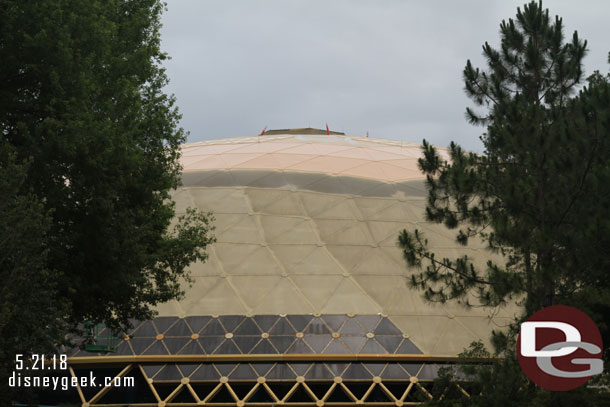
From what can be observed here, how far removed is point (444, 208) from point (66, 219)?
906cm

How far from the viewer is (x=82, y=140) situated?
1648cm

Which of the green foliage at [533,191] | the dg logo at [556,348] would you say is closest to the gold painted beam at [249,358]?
the green foliage at [533,191]

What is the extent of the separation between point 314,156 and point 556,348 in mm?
19521

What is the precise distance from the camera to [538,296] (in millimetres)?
15922

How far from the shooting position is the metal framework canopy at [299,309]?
2158cm

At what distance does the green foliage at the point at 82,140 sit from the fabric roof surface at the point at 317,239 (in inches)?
243

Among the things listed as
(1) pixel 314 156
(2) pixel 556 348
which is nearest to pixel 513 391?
(2) pixel 556 348

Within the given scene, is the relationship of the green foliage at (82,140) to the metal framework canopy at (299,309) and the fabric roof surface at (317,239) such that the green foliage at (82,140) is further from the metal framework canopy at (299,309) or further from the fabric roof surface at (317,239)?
the fabric roof surface at (317,239)

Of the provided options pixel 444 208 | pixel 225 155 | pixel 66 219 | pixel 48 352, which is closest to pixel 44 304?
pixel 48 352

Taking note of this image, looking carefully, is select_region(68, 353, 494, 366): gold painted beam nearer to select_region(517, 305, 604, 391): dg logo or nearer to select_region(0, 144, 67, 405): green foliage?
select_region(0, 144, 67, 405): green foliage

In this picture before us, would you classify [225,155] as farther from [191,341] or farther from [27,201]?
[27,201]

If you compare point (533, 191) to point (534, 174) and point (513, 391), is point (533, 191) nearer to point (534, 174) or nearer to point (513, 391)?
point (534, 174)

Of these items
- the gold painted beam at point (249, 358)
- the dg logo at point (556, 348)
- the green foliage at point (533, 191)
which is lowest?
the gold painted beam at point (249, 358)

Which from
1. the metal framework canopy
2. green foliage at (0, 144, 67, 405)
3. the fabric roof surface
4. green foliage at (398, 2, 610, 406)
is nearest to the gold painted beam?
the metal framework canopy
